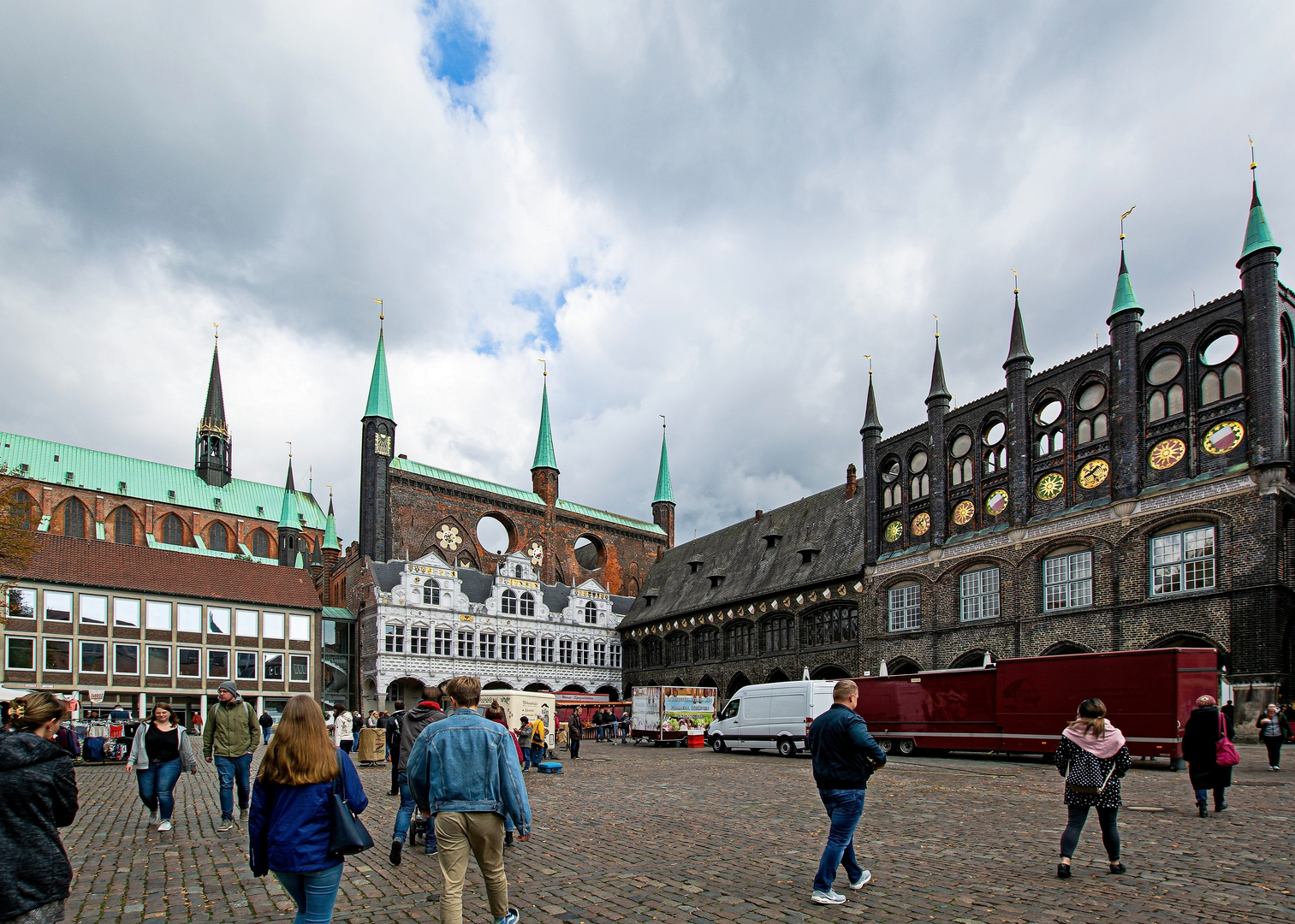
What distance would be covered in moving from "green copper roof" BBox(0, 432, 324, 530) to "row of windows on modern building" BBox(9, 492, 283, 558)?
131 centimetres

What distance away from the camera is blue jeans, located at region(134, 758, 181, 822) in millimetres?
10406

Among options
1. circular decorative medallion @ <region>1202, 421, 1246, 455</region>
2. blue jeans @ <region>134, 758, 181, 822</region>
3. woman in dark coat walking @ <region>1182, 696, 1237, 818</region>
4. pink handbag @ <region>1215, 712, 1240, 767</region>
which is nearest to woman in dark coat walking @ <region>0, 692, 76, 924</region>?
blue jeans @ <region>134, 758, 181, 822</region>

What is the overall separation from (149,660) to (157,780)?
120 ft

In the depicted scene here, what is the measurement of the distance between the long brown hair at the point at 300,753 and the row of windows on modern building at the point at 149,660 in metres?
42.7

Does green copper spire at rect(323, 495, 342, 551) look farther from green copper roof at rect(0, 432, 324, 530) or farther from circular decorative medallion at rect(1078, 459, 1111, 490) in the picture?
circular decorative medallion at rect(1078, 459, 1111, 490)

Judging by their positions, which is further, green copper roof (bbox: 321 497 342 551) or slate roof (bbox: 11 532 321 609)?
green copper roof (bbox: 321 497 342 551)

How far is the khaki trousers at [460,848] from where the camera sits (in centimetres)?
539

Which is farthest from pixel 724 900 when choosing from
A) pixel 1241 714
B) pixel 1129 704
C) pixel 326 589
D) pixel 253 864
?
pixel 326 589

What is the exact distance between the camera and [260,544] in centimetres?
7331

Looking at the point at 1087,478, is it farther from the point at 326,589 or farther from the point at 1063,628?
the point at 326,589

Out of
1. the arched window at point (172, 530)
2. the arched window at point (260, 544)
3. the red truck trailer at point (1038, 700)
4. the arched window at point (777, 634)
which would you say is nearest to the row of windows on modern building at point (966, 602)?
the arched window at point (777, 634)

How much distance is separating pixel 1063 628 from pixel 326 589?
158 feet

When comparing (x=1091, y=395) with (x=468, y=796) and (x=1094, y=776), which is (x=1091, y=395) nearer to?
(x=1094, y=776)

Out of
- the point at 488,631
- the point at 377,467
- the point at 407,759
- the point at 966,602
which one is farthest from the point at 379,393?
the point at 407,759
